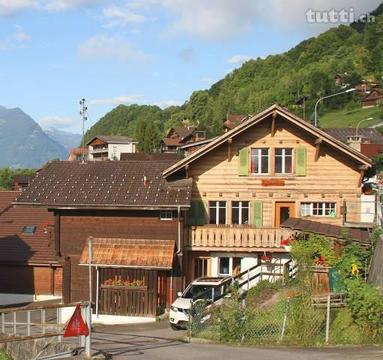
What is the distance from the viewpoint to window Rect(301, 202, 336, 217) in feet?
91.2

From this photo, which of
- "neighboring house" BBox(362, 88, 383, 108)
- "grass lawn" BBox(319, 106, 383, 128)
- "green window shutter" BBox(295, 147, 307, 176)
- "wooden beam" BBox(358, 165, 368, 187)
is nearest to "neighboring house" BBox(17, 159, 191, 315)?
"green window shutter" BBox(295, 147, 307, 176)

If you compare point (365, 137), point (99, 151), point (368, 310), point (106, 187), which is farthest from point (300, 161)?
point (99, 151)

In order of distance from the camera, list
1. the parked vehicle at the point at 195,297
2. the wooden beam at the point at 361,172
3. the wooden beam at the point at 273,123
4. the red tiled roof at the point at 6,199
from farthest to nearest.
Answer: the red tiled roof at the point at 6,199 < the wooden beam at the point at 361,172 < the wooden beam at the point at 273,123 < the parked vehicle at the point at 195,297

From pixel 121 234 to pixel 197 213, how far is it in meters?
3.89

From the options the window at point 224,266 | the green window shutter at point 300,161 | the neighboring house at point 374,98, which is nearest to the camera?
the green window shutter at point 300,161

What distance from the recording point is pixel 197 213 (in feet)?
91.4

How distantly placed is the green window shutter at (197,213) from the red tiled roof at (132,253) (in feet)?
5.72

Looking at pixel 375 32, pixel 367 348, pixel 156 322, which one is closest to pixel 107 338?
pixel 156 322

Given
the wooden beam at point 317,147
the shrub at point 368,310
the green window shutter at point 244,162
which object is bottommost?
the shrub at point 368,310

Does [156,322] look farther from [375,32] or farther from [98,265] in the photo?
[375,32]

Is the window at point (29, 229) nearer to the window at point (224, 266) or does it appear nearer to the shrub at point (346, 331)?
the window at point (224, 266)

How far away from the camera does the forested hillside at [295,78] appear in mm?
132000

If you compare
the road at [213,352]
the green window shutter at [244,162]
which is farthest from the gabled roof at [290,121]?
the road at [213,352]

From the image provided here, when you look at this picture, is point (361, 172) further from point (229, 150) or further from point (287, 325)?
point (287, 325)
